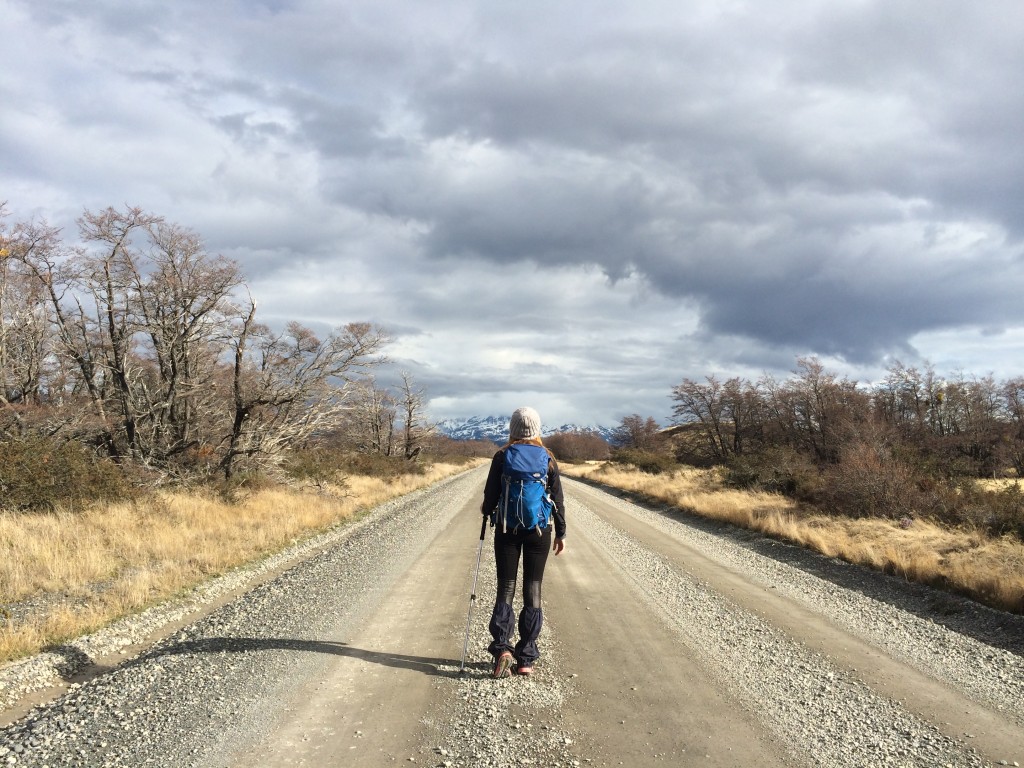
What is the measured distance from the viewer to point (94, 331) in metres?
16.6

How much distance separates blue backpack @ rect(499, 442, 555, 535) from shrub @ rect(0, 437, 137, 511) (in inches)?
440

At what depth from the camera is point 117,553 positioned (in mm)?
9297

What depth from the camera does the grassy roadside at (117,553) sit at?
20.7 ft

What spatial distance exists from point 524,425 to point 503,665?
1894mm

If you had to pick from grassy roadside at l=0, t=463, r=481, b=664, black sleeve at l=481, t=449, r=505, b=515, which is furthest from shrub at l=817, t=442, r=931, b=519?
grassy roadside at l=0, t=463, r=481, b=664

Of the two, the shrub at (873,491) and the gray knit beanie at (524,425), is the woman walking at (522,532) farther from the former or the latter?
the shrub at (873,491)

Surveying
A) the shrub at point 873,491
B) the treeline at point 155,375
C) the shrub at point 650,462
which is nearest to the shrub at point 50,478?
Answer: the treeline at point 155,375

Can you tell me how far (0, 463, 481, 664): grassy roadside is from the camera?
6.30 meters

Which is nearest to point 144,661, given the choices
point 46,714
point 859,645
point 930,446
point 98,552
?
point 46,714

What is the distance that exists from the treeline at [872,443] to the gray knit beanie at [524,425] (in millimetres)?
12455

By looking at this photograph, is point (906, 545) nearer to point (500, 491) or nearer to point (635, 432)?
point (500, 491)

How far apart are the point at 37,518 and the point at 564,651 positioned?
10.4 meters

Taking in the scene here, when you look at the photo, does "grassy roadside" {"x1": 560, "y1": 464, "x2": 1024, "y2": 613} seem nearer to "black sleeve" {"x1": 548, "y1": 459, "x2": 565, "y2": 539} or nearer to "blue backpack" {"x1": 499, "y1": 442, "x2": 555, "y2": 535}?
"black sleeve" {"x1": 548, "y1": 459, "x2": 565, "y2": 539}

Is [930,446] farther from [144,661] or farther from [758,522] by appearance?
[144,661]
